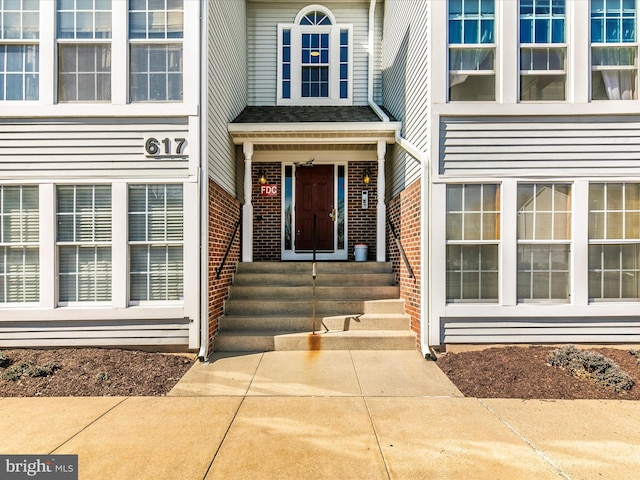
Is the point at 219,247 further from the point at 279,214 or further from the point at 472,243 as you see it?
the point at 472,243

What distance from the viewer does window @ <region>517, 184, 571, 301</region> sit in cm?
497

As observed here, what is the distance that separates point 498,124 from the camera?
196 inches

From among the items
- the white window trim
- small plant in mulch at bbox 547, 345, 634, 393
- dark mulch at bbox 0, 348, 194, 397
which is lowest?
dark mulch at bbox 0, 348, 194, 397

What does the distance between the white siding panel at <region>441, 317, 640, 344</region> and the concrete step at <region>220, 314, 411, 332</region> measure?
108cm

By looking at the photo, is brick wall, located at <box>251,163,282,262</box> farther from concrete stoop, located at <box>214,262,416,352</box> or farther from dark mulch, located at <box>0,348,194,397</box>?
dark mulch, located at <box>0,348,194,397</box>

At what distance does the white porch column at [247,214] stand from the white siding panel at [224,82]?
237 mm

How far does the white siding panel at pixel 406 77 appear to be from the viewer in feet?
17.3

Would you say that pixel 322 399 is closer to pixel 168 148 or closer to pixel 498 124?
pixel 168 148

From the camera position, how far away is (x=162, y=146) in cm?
492

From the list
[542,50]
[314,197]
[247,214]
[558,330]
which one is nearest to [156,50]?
[247,214]

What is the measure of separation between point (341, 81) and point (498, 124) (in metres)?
4.21

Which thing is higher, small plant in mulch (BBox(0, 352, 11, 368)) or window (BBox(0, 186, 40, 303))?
window (BBox(0, 186, 40, 303))

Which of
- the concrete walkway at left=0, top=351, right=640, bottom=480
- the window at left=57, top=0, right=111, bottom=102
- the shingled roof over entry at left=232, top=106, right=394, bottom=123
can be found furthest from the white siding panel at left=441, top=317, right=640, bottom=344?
the window at left=57, top=0, right=111, bottom=102

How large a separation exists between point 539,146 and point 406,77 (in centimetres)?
252
